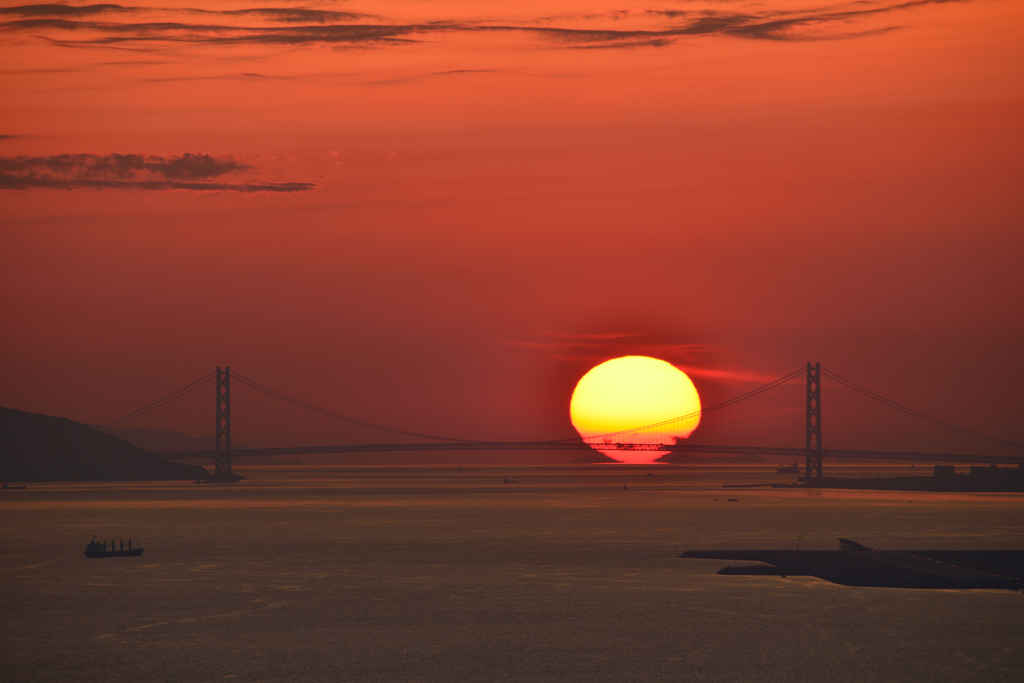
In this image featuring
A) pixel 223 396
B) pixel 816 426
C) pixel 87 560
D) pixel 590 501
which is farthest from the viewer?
pixel 223 396

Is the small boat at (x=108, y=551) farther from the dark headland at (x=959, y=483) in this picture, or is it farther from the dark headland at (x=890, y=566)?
the dark headland at (x=959, y=483)

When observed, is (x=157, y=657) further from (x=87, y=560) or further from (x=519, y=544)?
(x=519, y=544)

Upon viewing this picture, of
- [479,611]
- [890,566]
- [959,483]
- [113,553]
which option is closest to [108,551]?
[113,553]

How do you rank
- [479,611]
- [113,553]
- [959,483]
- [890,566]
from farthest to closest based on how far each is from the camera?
[959,483] < [113,553] < [890,566] < [479,611]

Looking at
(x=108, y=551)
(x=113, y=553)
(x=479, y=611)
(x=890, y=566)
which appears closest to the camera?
(x=479, y=611)

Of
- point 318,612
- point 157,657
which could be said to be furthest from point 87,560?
point 157,657

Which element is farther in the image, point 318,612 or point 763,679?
point 318,612

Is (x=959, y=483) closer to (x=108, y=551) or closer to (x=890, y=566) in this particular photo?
(x=890, y=566)
